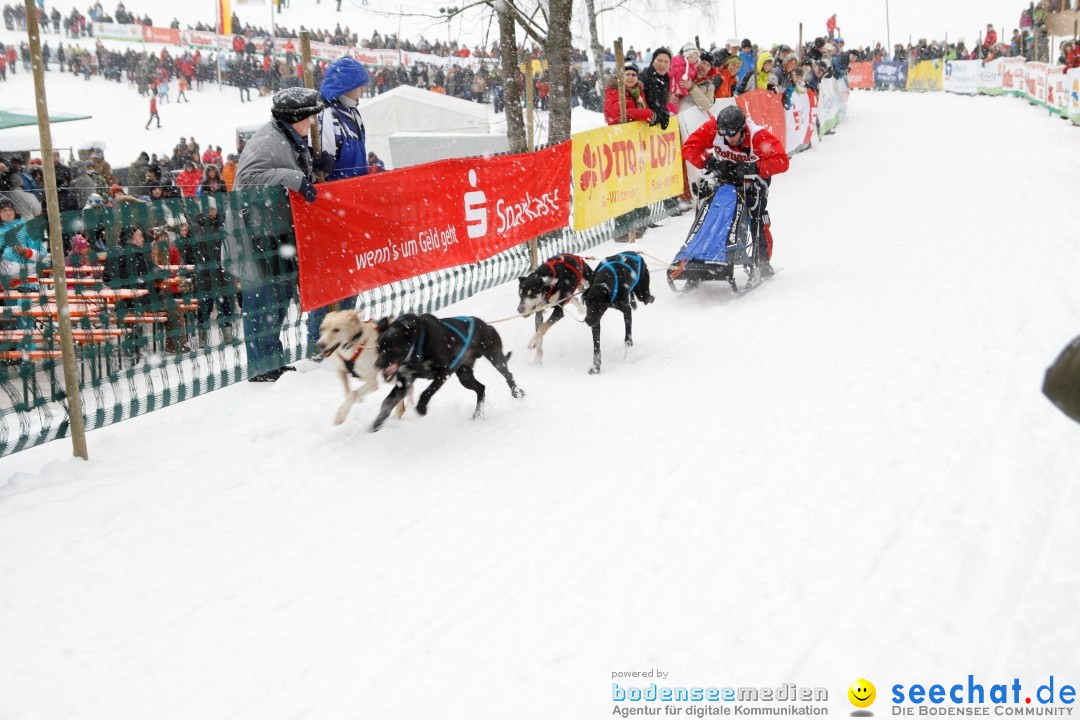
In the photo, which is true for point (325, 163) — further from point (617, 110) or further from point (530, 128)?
point (617, 110)

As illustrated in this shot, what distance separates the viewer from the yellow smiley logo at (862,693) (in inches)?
110

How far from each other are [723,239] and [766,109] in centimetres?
886

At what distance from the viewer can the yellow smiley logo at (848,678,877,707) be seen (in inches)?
110

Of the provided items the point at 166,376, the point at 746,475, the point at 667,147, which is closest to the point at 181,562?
the point at 166,376

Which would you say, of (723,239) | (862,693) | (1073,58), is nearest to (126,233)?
(862,693)

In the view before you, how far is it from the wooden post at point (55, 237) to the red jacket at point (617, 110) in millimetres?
7740

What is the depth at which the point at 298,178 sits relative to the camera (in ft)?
20.2

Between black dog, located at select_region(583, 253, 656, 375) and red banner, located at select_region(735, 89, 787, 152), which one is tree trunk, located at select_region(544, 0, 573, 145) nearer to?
red banner, located at select_region(735, 89, 787, 152)

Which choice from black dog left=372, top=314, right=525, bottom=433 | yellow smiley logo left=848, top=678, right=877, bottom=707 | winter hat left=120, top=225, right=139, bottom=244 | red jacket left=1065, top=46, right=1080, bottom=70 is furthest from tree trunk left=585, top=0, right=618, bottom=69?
yellow smiley logo left=848, top=678, right=877, bottom=707

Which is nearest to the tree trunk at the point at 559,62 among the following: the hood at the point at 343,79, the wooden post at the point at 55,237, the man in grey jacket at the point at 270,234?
the hood at the point at 343,79

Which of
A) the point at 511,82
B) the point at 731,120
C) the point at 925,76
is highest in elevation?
the point at 925,76

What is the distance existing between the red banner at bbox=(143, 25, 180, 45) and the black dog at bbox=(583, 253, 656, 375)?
36.3 meters

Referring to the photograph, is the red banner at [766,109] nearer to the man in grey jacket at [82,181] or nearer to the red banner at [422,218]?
the red banner at [422,218]

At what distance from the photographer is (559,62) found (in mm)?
11758
